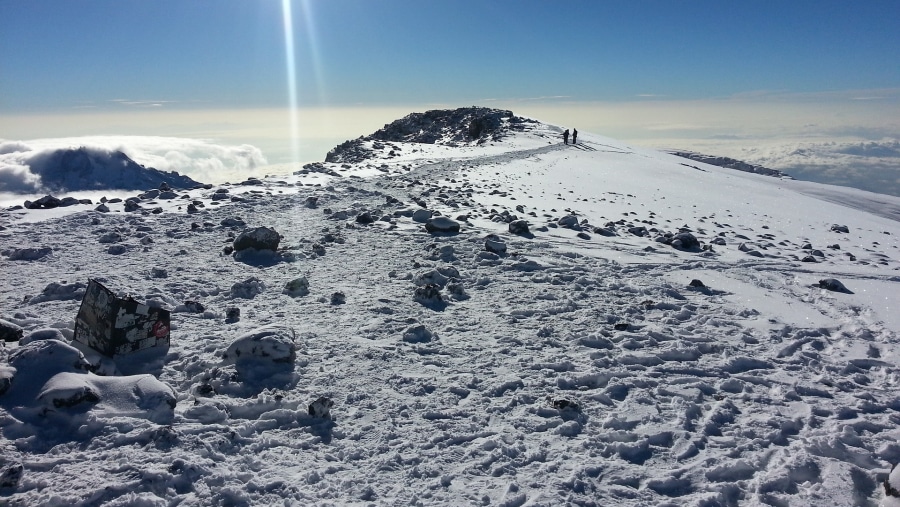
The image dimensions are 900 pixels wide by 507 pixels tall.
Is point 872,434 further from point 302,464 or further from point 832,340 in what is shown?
point 302,464

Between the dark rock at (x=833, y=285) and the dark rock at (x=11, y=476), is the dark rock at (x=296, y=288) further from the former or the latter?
the dark rock at (x=833, y=285)

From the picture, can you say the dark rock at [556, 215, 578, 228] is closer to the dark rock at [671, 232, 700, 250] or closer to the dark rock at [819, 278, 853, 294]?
the dark rock at [671, 232, 700, 250]

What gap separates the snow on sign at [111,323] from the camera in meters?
5.52

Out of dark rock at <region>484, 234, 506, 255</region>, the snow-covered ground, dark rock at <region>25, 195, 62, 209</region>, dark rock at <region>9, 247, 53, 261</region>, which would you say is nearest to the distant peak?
dark rock at <region>25, 195, 62, 209</region>

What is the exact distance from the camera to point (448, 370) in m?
6.05

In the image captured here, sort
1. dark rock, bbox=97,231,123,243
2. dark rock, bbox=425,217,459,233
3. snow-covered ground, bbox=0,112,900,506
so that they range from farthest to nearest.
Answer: dark rock, bbox=425,217,459,233 < dark rock, bbox=97,231,123,243 < snow-covered ground, bbox=0,112,900,506

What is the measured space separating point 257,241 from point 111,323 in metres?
4.94

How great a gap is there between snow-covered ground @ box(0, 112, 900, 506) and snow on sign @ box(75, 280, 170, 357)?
0.57 ft

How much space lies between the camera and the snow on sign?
5.52 metres

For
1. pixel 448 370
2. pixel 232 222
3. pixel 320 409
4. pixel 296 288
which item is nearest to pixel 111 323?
pixel 320 409

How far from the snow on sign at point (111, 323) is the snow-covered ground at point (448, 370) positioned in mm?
175

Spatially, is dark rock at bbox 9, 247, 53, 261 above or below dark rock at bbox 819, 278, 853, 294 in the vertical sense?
above

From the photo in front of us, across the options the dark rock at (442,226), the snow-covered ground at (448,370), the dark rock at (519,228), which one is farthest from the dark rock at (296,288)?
the dark rock at (519,228)

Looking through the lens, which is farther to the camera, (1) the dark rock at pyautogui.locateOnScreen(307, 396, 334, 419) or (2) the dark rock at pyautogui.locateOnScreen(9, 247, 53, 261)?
(2) the dark rock at pyautogui.locateOnScreen(9, 247, 53, 261)
